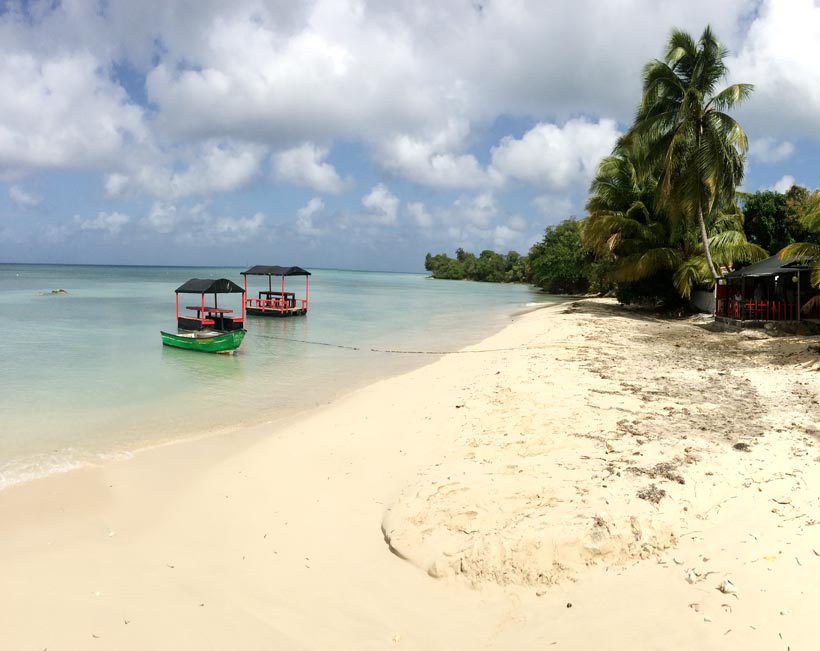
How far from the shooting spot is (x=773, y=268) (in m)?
16.1

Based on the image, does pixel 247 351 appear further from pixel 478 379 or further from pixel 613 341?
pixel 613 341

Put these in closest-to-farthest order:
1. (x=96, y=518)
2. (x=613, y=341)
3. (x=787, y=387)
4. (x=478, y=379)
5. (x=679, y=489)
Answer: (x=679, y=489), (x=96, y=518), (x=787, y=387), (x=478, y=379), (x=613, y=341)

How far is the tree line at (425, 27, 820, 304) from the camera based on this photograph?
64.5ft

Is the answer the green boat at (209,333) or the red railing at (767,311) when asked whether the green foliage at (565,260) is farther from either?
the green boat at (209,333)

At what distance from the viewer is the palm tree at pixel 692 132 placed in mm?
19406

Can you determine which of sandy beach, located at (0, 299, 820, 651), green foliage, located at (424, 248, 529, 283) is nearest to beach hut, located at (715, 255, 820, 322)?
sandy beach, located at (0, 299, 820, 651)

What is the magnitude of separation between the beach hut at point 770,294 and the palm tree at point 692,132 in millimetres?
1207

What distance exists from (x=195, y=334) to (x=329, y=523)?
1476 cm

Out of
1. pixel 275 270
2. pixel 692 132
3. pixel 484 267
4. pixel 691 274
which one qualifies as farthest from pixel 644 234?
pixel 484 267

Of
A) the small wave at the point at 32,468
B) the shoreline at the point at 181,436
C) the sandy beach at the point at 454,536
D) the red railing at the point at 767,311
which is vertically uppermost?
the red railing at the point at 767,311

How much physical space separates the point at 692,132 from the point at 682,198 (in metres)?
2.37

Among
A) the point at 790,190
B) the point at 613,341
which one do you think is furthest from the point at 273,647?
the point at 790,190

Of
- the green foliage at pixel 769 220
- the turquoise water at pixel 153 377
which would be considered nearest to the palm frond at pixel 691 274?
the green foliage at pixel 769 220

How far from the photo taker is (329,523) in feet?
17.1
